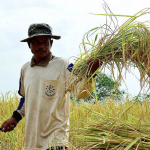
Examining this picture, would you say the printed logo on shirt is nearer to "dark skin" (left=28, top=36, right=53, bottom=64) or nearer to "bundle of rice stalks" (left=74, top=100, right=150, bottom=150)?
"dark skin" (left=28, top=36, right=53, bottom=64)

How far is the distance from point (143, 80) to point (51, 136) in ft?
3.76

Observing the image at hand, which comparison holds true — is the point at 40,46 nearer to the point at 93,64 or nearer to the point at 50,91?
the point at 50,91

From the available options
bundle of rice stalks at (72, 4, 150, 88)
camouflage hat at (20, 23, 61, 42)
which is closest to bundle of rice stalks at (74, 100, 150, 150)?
bundle of rice stalks at (72, 4, 150, 88)

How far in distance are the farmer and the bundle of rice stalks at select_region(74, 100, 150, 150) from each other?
1.74 ft

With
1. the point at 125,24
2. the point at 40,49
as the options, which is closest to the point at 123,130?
the point at 125,24

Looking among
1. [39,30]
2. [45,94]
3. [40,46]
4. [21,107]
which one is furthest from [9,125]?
[39,30]

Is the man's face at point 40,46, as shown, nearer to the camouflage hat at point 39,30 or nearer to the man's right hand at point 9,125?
the camouflage hat at point 39,30

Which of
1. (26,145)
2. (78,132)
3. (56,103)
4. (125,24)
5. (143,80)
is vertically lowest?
(26,145)

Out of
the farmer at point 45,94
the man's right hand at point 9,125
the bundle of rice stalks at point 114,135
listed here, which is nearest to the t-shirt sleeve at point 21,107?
the man's right hand at point 9,125

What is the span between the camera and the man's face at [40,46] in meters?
3.01

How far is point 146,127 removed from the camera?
225 centimetres

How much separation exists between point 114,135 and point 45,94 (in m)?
1.00

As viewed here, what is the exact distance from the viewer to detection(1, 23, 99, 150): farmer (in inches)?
113

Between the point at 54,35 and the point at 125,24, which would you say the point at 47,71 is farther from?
the point at 125,24
